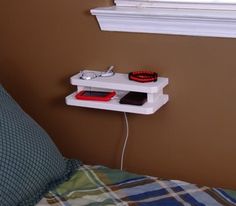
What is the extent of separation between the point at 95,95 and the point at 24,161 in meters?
0.41

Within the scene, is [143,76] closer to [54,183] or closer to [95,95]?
[95,95]

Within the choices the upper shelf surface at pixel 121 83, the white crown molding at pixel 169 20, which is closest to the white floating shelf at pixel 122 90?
the upper shelf surface at pixel 121 83

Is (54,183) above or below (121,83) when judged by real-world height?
below

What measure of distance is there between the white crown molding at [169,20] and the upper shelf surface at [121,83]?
184 millimetres

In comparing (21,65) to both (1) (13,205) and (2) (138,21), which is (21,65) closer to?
(2) (138,21)

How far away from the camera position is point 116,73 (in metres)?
1.77

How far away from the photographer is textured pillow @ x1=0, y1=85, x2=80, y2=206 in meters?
1.36

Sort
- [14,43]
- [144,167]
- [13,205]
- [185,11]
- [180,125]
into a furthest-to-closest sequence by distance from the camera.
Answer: [14,43] < [144,167] < [180,125] < [185,11] < [13,205]

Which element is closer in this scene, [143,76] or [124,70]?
[143,76]

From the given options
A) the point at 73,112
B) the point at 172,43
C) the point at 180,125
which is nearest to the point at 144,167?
the point at 180,125

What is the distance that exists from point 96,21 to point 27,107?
553 mm

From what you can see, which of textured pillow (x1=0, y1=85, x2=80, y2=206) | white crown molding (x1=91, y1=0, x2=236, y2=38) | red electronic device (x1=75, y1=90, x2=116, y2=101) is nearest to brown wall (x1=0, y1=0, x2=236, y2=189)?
white crown molding (x1=91, y1=0, x2=236, y2=38)

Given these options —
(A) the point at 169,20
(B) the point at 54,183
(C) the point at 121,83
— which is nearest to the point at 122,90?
(C) the point at 121,83

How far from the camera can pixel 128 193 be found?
1498 mm
